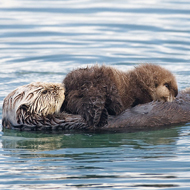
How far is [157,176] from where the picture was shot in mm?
5035

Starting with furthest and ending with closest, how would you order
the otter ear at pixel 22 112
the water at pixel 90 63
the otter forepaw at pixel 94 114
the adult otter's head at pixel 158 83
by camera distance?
the adult otter's head at pixel 158 83 → the otter ear at pixel 22 112 → the otter forepaw at pixel 94 114 → the water at pixel 90 63

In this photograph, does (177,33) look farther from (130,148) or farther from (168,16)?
(130,148)

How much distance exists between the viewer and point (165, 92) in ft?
22.6

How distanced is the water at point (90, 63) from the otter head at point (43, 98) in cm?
34

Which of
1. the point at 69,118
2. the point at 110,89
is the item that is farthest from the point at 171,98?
the point at 69,118

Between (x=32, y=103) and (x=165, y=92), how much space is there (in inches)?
73.3

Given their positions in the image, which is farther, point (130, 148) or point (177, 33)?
point (177, 33)

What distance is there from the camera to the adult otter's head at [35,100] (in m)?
6.37

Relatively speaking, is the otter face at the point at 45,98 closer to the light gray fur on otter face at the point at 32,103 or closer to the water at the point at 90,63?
the light gray fur on otter face at the point at 32,103

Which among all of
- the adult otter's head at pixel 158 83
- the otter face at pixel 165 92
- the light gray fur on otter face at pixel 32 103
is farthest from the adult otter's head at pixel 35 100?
the otter face at pixel 165 92

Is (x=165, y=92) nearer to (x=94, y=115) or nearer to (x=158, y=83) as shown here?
(x=158, y=83)

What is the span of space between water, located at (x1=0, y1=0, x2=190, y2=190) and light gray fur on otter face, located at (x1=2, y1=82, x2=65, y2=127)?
25 cm

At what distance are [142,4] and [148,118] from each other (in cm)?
892

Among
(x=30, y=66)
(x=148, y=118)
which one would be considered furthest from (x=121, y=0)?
(x=148, y=118)
